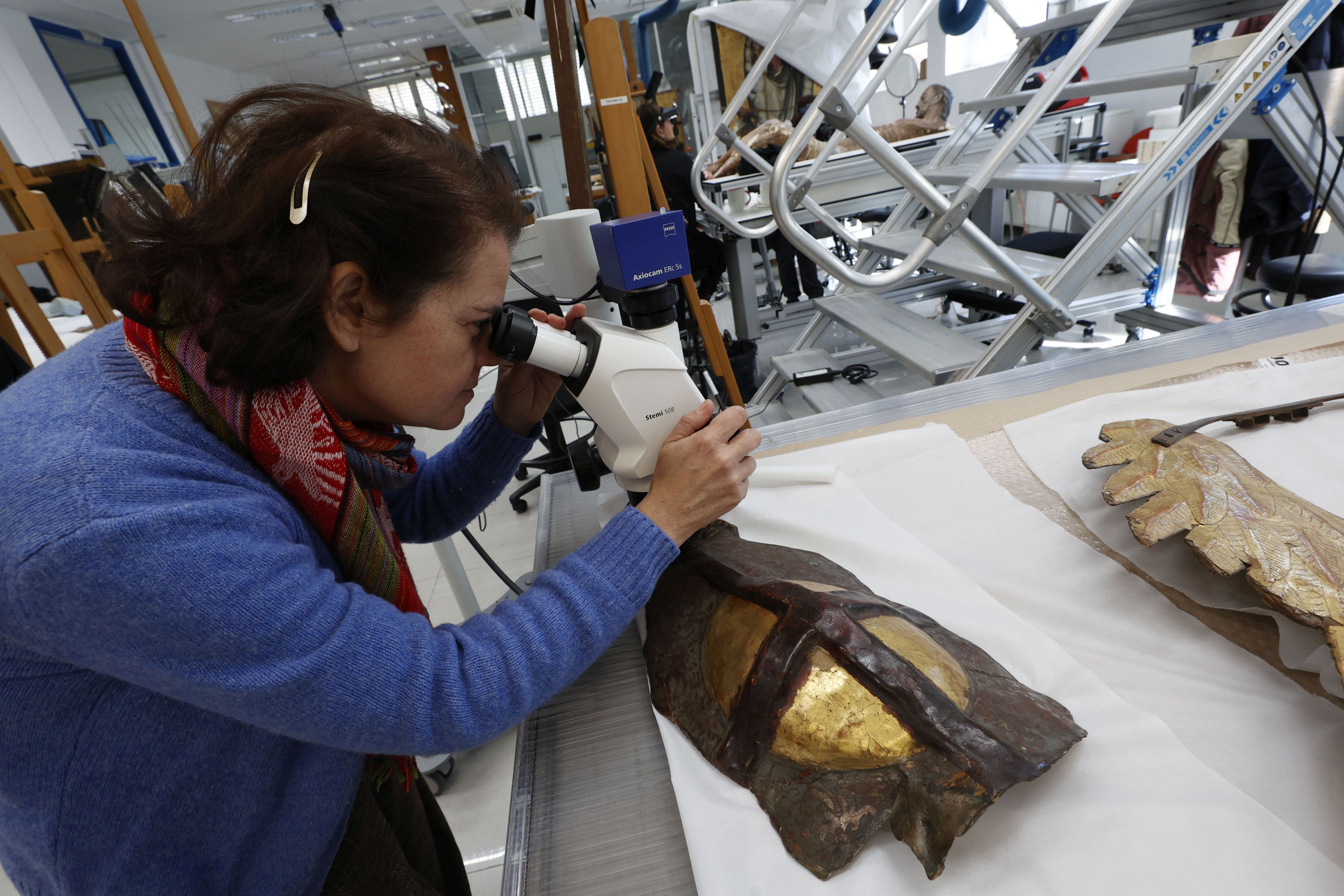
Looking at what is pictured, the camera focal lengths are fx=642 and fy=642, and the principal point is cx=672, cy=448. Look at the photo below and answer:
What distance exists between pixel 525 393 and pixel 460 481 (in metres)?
0.19

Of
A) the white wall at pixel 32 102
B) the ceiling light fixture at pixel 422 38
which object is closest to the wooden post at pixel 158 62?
the white wall at pixel 32 102

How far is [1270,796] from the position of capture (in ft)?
1.81

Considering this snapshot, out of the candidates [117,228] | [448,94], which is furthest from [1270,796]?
[448,94]

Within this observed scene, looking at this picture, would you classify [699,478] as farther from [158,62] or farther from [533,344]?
[158,62]

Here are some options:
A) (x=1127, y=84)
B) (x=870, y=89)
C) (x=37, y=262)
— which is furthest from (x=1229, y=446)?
(x=37, y=262)

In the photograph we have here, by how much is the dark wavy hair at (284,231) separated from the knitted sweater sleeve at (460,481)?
0.39 m

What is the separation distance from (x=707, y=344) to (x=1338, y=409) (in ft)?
5.39

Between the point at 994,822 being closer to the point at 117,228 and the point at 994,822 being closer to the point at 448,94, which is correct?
the point at 117,228

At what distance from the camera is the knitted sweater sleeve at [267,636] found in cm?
45

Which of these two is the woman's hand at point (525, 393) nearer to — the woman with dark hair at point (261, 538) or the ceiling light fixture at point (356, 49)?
the woman with dark hair at point (261, 538)

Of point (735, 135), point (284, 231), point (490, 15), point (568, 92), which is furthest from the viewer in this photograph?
point (490, 15)

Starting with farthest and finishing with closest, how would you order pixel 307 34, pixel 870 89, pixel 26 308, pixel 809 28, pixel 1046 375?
pixel 307 34 < pixel 809 28 < pixel 870 89 < pixel 26 308 < pixel 1046 375

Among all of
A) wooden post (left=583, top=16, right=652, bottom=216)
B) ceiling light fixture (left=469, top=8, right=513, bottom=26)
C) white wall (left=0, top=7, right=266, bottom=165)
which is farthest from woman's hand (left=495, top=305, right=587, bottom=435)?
ceiling light fixture (left=469, top=8, right=513, bottom=26)

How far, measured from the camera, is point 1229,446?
91 cm
